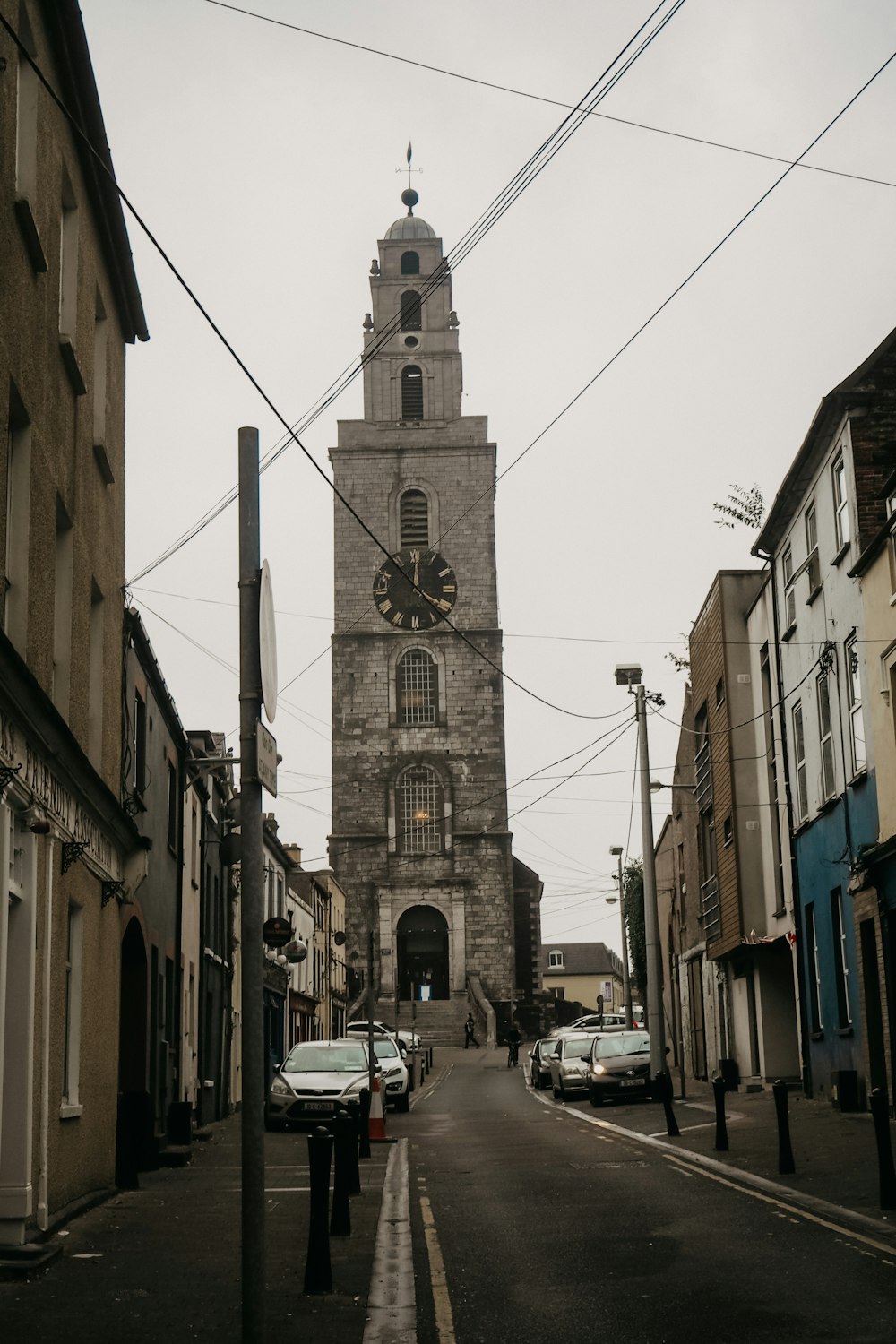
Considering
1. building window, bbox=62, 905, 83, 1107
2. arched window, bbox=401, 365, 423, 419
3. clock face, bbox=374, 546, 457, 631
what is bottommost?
building window, bbox=62, 905, 83, 1107

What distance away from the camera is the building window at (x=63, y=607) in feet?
44.7

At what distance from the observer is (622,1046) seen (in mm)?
31109

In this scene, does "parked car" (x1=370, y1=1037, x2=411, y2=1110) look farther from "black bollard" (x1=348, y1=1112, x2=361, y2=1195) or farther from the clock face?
the clock face

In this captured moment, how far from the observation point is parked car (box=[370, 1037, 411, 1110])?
1165 inches

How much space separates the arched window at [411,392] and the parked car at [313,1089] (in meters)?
55.4

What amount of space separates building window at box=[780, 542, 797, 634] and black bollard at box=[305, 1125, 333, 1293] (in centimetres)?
1832

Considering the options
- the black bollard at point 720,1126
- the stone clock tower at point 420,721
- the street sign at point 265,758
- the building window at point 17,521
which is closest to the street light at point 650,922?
the black bollard at point 720,1126

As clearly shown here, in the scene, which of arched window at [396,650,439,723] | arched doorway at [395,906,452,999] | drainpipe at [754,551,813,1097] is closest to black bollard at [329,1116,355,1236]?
drainpipe at [754,551,813,1097]

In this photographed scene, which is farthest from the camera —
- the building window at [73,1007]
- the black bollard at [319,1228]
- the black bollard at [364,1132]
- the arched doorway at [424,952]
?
the arched doorway at [424,952]

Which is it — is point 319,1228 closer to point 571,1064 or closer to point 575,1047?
point 571,1064

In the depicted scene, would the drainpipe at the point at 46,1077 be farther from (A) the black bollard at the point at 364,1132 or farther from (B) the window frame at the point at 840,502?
(B) the window frame at the point at 840,502

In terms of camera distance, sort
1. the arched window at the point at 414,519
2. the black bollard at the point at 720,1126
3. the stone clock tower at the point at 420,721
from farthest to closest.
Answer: the arched window at the point at 414,519, the stone clock tower at the point at 420,721, the black bollard at the point at 720,1126

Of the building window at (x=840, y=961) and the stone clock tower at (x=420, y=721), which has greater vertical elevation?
the stone clock tower at (x=420, y=721)

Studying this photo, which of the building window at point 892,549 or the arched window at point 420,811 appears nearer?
the building window at point 892,549
